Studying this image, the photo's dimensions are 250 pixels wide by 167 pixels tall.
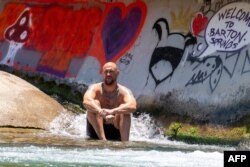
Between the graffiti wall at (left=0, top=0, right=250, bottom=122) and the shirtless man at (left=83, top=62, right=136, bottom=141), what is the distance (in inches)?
139

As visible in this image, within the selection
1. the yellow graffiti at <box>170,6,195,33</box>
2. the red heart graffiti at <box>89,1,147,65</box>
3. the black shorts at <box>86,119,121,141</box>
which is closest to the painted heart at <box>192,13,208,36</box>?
the yellow graffiti at <box>170,6,195,33</box>

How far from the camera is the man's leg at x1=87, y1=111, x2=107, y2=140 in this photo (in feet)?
40.2

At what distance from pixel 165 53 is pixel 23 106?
4.54 m

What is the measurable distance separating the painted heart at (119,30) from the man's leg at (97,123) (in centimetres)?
655

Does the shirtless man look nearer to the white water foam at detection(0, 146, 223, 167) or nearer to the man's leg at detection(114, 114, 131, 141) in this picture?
the man's leg at detection(114, 114, 131, 141)

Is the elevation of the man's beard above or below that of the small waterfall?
above

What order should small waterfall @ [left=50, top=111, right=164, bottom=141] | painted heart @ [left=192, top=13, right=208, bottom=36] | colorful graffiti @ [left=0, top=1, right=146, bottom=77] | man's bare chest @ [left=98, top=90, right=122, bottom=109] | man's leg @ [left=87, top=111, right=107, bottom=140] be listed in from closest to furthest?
man's leg @ [left=87, top=111, right=107, bottom=140], man's bare chest @ [left=98, top=90, right=122, bottom=109], small waterfall @ [left=50, top=111, right=164, bottom=141], painted heart @ [left=192, top=13, right=208, bottom=36], colorful graffiti @ [left=0, top=1, right=146, bottom=77]

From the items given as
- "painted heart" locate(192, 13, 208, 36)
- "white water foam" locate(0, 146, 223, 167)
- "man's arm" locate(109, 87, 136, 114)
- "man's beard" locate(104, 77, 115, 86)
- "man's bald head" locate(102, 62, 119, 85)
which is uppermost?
"painted heart" locate(192, 13, 208, 36)

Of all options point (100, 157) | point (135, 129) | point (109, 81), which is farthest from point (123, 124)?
point (135, 129)

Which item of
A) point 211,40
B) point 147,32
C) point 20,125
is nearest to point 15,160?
point 20,125

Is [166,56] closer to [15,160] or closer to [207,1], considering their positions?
[207,1]

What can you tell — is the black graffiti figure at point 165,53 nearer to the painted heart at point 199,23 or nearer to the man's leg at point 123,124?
the painted heart at point 199,23

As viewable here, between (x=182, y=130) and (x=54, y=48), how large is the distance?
6088mm

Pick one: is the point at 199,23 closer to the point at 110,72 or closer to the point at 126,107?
the point at 110,72
